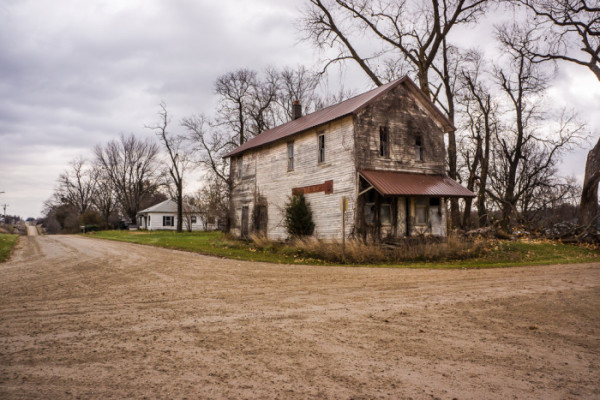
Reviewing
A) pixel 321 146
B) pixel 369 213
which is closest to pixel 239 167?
pixel 321 146

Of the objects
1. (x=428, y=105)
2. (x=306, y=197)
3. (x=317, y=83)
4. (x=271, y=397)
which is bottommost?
(x=271, y=397)

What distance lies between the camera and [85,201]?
233ft

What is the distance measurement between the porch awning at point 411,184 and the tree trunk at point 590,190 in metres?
9.79

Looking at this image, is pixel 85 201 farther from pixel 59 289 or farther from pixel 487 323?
pixel 487 323

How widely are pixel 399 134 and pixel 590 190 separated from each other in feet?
42.5

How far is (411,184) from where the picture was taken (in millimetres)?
18109

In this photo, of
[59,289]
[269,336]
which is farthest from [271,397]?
[59,289]

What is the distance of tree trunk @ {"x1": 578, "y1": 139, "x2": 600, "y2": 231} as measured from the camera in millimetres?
23406

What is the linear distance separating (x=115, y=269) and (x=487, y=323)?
10335 millimetres

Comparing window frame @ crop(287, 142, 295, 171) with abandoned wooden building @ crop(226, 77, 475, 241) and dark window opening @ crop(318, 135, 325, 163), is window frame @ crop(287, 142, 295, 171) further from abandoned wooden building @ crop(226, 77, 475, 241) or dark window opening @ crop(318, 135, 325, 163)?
dark window opening @ crop(318, 135, 325, 163)

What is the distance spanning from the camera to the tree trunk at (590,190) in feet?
76.8

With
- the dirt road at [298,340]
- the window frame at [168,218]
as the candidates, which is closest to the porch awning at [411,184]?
the dirt road at [298,340]

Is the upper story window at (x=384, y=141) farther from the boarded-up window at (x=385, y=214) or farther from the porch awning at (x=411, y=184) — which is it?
the boarded-up window at (x=385, y=214)

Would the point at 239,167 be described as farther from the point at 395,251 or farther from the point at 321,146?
the point at 395,251
